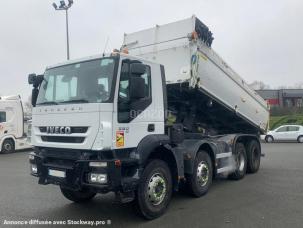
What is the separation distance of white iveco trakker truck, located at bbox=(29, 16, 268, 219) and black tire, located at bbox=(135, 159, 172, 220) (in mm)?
17

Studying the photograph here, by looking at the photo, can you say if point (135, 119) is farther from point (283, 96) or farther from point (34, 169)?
point (283, 96)

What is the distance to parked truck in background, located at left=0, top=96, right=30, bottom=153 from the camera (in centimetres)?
1959

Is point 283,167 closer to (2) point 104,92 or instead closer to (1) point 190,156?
(1) point 190,156

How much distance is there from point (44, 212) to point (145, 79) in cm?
315

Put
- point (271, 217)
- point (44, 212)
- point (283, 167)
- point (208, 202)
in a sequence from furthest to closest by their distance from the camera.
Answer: point (283, 167) < point (208, 202) < point (44, 212) < point (271, 217)

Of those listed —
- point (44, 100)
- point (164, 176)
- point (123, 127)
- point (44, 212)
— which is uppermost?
point (44, 100)

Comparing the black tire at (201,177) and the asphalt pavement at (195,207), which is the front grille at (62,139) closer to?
the asphalt pavement at (195,207)

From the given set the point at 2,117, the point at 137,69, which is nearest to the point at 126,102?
the point at 137,69

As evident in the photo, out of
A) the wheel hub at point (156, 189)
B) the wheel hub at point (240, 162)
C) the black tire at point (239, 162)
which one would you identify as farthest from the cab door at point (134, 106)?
the wheel hub at point (240, 162)

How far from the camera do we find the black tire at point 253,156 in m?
10.7

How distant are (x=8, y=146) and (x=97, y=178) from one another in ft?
52.9

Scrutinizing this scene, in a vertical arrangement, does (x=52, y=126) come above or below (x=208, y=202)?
above

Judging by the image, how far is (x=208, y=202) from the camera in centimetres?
737

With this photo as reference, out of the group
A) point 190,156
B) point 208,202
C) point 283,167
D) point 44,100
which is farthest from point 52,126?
point 283,167
